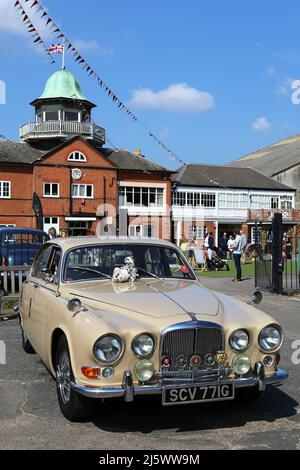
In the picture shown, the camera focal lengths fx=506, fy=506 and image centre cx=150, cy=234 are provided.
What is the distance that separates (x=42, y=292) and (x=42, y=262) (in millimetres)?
824

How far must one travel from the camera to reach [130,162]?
48.6 metres

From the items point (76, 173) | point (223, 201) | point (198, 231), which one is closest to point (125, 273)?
point (76, 173)

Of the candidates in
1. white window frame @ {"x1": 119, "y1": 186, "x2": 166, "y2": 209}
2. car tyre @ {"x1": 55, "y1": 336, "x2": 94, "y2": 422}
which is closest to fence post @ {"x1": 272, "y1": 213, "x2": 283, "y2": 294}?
car tyre @ {"x1": 55, "y1": 336, "x2": 94, "y2": 422}

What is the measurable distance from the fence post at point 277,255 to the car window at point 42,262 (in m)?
7.86

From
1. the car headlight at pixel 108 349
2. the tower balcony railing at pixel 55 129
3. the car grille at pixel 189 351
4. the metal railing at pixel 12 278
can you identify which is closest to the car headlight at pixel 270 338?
the car grille at pixel 189 351

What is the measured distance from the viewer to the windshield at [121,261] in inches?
224

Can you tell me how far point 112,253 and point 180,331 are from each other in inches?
72.9

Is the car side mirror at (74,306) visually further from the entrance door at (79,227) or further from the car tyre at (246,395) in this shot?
the entrance door at (79,227)

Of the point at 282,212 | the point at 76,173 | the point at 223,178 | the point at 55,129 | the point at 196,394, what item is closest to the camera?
the point at 196,394

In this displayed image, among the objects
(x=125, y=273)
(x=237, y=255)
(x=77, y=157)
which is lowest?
(x=237, y=255)

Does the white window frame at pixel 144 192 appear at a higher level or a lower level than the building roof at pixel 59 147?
lower

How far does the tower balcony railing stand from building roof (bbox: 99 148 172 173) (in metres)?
2.62

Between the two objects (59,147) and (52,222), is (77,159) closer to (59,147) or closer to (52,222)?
(59,147)

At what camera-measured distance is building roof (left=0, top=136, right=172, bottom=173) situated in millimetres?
43719
